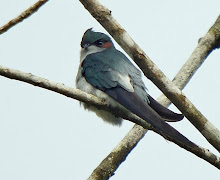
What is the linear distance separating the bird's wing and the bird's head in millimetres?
375

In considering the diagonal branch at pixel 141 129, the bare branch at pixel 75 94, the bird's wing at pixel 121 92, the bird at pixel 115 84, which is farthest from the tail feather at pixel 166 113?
the diagonal branch at pixel 141 129

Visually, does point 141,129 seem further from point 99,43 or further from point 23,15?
point 23,15

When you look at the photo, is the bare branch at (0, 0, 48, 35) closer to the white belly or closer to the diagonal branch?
the white belly

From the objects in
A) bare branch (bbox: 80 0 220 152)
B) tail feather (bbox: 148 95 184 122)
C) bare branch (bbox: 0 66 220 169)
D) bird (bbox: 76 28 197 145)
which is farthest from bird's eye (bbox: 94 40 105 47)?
bare branch (bbox: 80 0 220 152)

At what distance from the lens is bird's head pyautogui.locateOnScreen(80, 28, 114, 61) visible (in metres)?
6.46

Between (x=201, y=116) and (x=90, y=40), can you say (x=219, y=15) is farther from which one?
(x=201, y=116)

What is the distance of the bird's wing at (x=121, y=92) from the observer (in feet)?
14.9

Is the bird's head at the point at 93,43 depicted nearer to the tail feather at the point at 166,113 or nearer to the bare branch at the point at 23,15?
the tail feather at the point at 166,113

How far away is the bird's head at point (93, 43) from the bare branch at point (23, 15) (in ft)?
6.98

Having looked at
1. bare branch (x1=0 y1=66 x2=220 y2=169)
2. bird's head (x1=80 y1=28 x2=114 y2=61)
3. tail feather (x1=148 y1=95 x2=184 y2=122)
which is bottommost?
bare branch (x1=0 y1=66 x2=220 y2=169)

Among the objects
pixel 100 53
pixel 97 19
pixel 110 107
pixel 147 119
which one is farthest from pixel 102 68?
Answer: pixel 97 19

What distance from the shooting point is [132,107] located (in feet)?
16.5

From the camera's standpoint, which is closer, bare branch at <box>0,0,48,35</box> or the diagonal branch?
bare branch at <box>0,0,48,35</box>

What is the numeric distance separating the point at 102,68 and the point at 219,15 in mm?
1801
